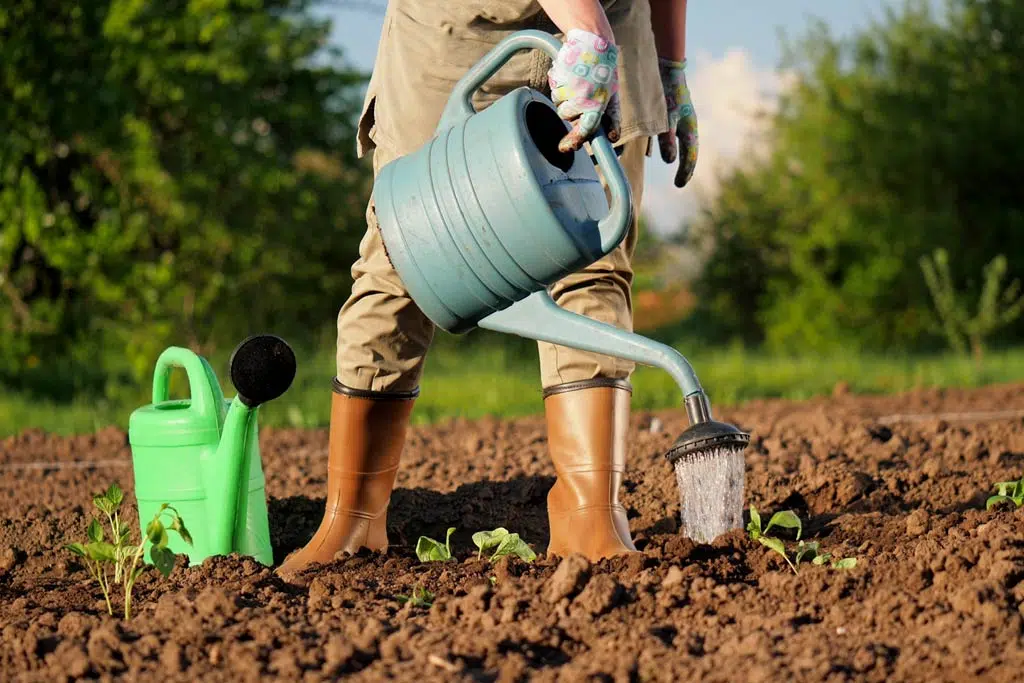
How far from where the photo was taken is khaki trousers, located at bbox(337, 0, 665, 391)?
2.38m

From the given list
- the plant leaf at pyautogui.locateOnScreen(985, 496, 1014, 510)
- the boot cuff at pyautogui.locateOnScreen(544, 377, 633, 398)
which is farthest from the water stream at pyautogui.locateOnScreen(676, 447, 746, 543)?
the plant leaf at pyautogui.locateOnScreen(985, 496, 1014, 510)

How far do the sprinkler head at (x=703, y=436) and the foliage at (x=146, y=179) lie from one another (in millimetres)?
4691

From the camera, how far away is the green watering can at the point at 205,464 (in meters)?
2.39

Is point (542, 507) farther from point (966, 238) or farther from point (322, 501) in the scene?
point (966, 238)

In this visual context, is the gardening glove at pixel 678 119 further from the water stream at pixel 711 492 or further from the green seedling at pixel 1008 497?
the green seedling at pixel 1008 497

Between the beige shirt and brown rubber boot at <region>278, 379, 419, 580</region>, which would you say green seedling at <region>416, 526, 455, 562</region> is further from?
the beige shirt

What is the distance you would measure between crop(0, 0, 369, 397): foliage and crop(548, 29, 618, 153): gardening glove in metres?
4.46

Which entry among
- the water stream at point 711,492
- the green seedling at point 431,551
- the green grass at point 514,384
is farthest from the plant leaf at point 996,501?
the green grass at point 514,384

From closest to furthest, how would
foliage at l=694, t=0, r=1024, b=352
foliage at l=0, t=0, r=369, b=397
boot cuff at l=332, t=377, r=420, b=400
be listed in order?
boot cuff at l=332, t=377, r=420, b=400 < foliage at l=0, t=0, r=369, b=397 < foliage at l=694, t=0, r=1024, b=352

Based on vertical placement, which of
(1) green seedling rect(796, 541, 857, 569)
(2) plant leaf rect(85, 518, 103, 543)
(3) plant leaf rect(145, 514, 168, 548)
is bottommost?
(1) green seedling rect(796, 541, 857, 569)

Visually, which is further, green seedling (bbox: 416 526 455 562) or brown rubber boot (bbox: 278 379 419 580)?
brown rubber boot (bbox: 278 379 419 580)

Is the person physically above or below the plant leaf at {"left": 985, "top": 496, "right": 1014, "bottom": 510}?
above

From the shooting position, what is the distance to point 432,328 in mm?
2633

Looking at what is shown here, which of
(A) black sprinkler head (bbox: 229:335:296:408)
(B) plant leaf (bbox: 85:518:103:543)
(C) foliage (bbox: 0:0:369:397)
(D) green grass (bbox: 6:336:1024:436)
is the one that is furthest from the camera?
(C) foliage (bbox: 0:0:369:397)
